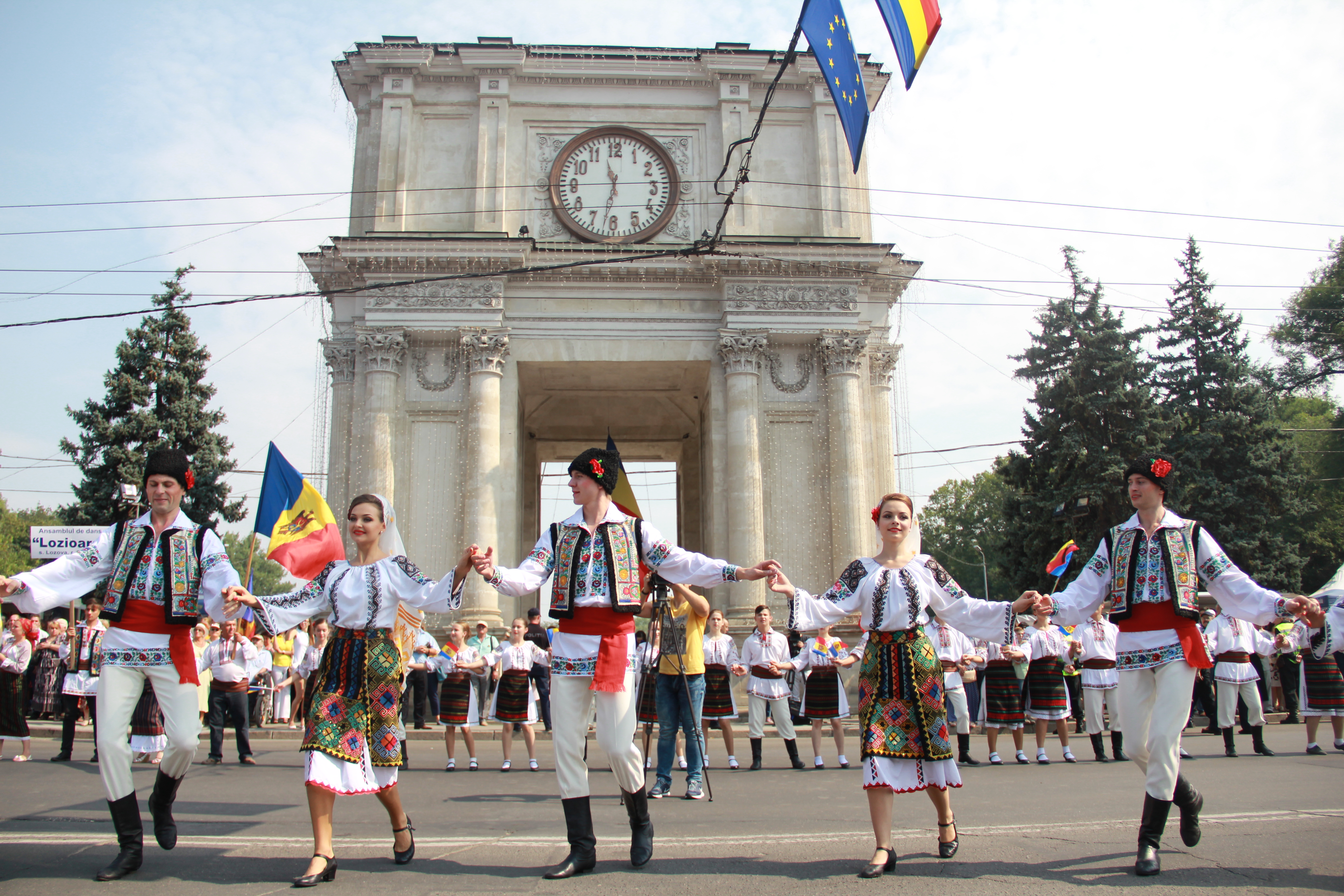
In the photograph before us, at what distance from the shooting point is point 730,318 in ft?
79.7

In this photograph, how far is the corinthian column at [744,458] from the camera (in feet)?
75.7

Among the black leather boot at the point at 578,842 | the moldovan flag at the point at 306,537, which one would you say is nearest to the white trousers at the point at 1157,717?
the black leather boot at the point at 578,842

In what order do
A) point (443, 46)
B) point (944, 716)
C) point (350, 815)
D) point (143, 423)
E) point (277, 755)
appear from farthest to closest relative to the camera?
point (143, 423) → point (443, 46) → point (277, 755) → point (350, 815) → point (944, 716)

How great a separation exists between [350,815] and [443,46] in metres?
22.8

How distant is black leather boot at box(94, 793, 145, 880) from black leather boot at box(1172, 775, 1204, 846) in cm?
623

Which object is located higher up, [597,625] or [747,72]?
[747,72]

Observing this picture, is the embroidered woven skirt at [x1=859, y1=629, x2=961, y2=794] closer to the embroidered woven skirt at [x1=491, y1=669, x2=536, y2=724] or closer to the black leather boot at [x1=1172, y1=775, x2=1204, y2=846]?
the black leather boot at [x1=1172, y1=775, x2=1204, y2=846]

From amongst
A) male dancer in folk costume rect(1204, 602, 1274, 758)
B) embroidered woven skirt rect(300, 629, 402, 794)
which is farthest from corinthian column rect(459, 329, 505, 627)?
embroidered woven skirt rect(300, 629, 402, 794)

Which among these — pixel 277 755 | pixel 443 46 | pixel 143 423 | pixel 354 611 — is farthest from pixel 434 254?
pixel 354 611

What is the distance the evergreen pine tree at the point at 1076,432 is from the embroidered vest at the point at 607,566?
2776cm

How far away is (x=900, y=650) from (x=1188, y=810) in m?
2.02

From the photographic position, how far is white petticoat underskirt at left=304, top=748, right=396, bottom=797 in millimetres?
5562

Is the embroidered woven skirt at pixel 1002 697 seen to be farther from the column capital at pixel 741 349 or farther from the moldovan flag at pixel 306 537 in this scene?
the column capital at pixel 741 349

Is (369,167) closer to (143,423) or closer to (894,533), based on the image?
(143,423)
